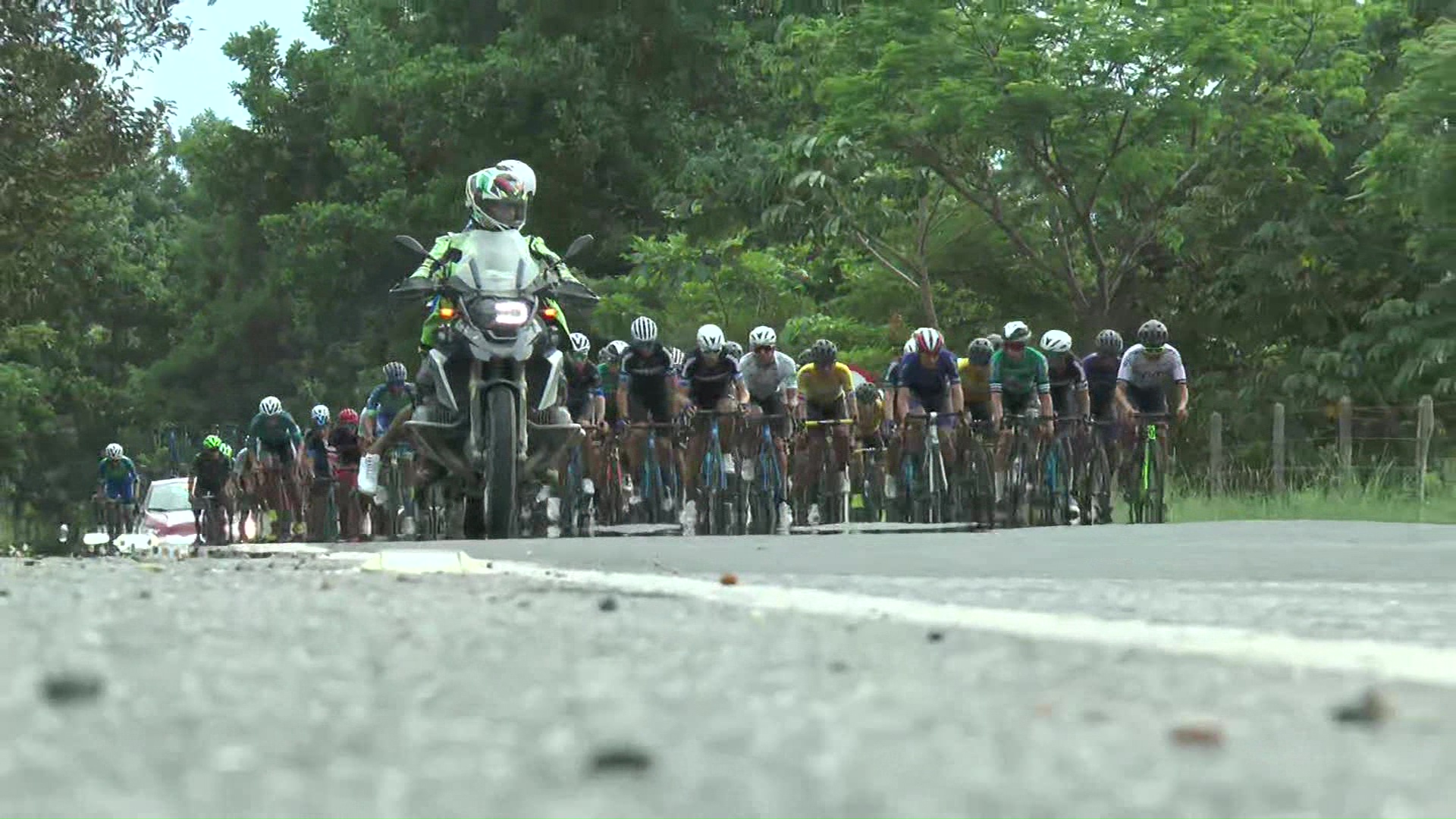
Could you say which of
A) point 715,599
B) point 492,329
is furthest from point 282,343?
point 715,599

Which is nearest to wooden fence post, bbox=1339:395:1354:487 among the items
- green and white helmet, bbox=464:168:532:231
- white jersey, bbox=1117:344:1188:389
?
white jersey, bbox=1117:344:1188:389

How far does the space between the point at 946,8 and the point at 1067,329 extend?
33.8 ft

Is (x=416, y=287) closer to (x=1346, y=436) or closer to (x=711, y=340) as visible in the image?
(x=711, y=340)

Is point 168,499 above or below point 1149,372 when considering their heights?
below

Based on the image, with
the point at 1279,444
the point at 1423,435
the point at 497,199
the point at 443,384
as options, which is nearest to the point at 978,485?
the point at 497,199

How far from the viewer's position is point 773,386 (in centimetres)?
2067

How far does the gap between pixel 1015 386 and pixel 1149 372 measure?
3.50ft

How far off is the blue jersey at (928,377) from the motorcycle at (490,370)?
5923 millimetres

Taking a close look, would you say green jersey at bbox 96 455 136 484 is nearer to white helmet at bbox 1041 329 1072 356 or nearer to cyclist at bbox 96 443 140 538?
cyclist at bbox 96 443 140 538

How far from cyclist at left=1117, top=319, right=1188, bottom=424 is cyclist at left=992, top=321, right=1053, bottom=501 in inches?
24.0

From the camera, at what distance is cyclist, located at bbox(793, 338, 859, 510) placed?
70.2 ft

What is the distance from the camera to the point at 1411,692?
438 cm

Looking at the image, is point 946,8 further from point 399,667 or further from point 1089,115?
point 399,667

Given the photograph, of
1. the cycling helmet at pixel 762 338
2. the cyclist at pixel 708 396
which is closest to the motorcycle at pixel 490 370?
the cyclist at pixel 708 396
